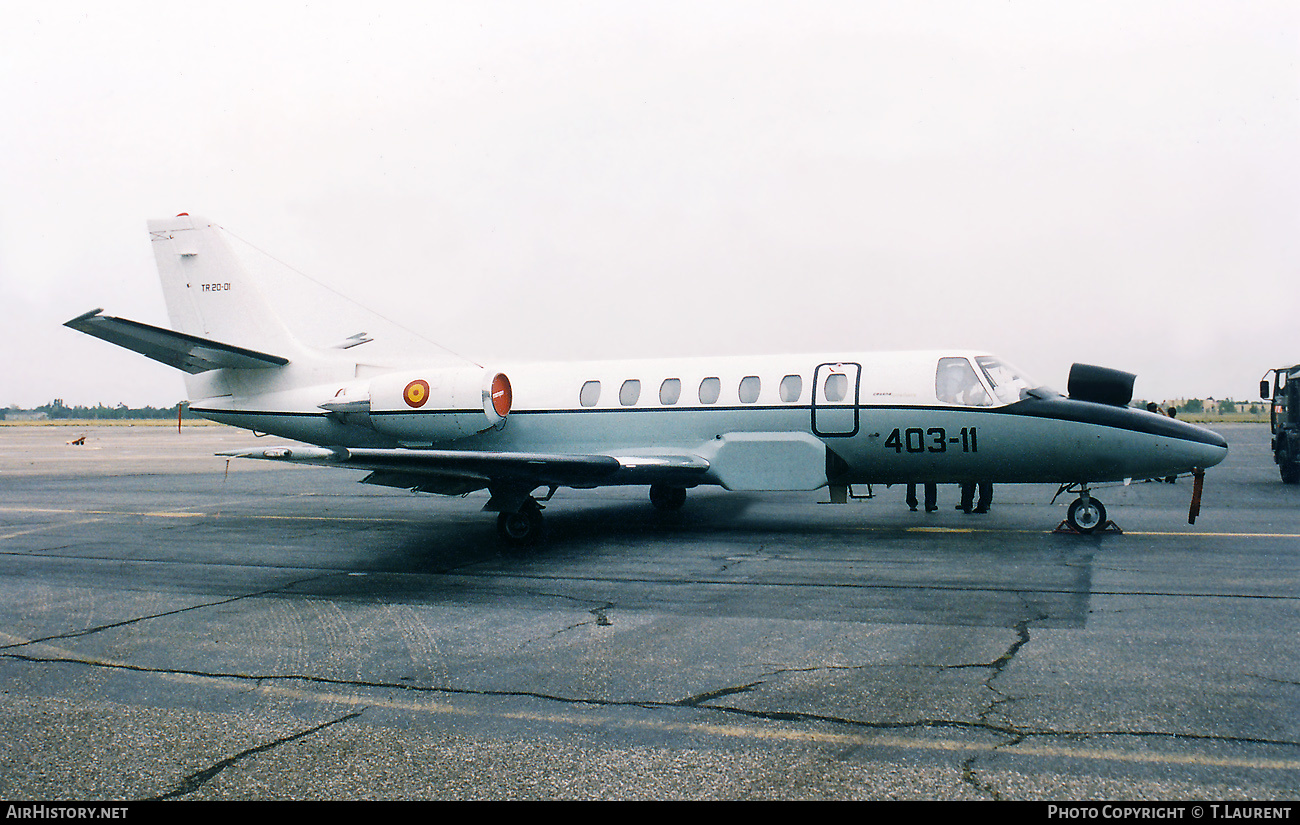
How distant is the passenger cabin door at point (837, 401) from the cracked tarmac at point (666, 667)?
5.28 feet

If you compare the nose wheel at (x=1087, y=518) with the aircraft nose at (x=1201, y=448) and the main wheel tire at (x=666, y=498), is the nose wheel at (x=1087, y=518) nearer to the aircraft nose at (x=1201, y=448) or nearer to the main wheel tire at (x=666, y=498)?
the aircraft nose at (x=1201, y=448)

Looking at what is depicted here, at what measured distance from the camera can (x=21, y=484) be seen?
23672 millimetres

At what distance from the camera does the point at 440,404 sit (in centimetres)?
1300

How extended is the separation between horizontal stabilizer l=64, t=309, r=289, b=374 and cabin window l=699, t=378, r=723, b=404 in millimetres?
7784

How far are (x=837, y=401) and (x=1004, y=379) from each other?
2412 mm

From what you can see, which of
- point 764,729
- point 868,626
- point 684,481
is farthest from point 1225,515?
point 764,729

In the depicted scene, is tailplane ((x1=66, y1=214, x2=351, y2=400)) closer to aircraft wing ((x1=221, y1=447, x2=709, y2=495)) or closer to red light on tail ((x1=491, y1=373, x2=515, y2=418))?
red light on tail ((x1=491, y1=373, x2=515, y2=418))

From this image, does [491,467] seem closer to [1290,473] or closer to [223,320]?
[223,320]

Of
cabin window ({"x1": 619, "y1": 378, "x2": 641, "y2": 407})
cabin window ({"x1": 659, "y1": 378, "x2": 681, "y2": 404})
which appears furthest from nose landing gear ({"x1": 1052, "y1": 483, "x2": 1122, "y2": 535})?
cabin window ({"x1": 619, "y1": 378, "x2": 641, "y2": 407})

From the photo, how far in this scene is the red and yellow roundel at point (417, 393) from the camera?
42.7 feet

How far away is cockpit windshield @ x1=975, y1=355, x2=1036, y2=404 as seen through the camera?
11562 mm

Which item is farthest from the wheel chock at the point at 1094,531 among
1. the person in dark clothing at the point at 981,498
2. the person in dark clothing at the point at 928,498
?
the person in dark clothing at the point at 928,498
